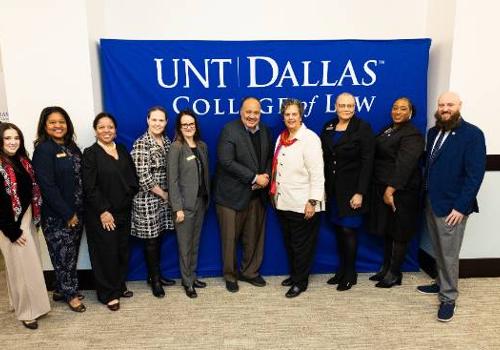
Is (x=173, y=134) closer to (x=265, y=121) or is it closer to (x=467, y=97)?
(x=265, y=121)

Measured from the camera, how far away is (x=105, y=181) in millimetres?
2775

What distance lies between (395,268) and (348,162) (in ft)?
3.32

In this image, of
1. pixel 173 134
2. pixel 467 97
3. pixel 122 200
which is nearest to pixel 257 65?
pixel 173 134

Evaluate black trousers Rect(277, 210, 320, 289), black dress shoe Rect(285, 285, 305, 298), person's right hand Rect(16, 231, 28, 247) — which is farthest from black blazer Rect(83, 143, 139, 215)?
black dress shoe Rect(285, 285, 305, 298)

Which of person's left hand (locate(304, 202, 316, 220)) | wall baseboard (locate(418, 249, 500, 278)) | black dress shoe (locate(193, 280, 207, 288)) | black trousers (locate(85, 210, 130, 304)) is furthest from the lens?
wall baseboard (locate(418, 249, 500, 278))

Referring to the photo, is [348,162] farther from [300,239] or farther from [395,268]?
[395,268]

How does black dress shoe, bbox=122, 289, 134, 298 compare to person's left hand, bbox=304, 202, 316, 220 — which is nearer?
person's left hand, bbox=304, 202, 316, 220

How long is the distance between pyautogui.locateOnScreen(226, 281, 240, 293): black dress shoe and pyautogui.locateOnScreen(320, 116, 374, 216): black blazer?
3.36 ft

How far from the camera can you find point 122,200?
2.84 metres

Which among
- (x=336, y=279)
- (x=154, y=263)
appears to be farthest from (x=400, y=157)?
(x=154, y=263)

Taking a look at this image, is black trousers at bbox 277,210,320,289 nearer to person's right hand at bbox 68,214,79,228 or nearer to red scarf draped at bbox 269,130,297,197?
red scarf draped at bbox 269,130,297,197

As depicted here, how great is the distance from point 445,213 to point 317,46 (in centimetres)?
163

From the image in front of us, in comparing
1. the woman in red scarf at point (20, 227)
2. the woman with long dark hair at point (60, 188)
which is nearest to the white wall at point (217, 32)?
the woman with long dark hair at point (60, 188)

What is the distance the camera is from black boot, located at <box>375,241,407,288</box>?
327cm
